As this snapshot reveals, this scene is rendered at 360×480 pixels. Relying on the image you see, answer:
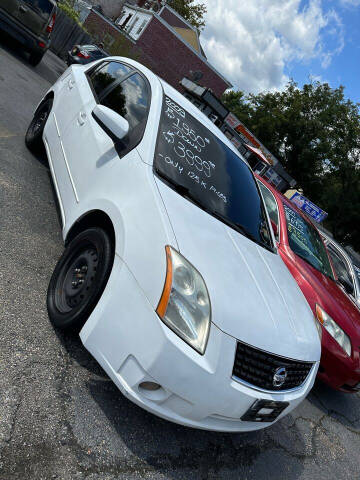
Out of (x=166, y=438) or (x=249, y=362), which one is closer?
(x=249, y=362)

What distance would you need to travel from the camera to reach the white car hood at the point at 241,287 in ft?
7.24

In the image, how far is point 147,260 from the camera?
2.16m

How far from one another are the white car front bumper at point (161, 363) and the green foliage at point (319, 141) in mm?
30743

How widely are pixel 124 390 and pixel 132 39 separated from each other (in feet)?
115

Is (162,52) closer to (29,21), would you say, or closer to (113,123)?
(29,21)

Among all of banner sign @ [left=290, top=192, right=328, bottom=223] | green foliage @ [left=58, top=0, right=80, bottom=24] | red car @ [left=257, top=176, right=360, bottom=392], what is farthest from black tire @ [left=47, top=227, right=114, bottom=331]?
green foliage @ [left=58, top=0, right=80, bottom=24]

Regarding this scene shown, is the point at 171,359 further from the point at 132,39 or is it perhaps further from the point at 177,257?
the point at 132,39

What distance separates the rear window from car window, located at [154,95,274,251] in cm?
822

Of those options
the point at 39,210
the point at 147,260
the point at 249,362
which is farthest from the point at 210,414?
the point at 39,210

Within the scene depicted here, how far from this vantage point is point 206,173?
10.2 ft

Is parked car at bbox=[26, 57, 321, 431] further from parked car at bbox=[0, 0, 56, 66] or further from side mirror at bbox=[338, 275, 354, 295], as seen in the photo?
parked car at bbox=[0, 0, 56, 66]

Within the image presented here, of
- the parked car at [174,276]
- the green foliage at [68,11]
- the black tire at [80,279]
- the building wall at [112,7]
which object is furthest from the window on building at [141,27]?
the black tire at [80,279]

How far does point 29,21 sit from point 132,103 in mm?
8116

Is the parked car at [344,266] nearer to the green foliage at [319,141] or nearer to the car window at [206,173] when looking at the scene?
the car window at [206,173]
